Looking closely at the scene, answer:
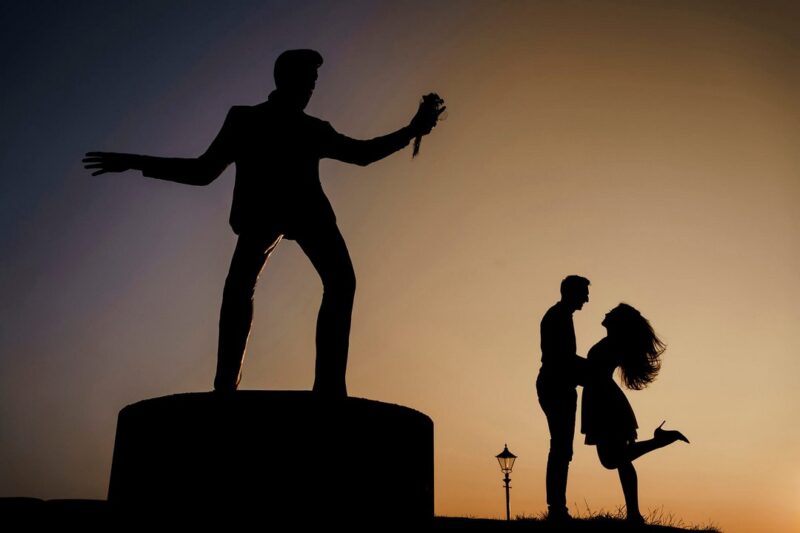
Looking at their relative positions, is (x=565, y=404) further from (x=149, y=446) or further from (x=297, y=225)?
(x=149, y=446)

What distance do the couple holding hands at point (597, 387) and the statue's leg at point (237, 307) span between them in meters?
2.96

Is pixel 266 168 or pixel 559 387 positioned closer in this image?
pixel 266 168

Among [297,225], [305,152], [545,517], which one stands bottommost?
[545,517]

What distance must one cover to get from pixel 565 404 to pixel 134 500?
3.83 metres

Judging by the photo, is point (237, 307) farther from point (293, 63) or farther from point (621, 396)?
point (621, 396)

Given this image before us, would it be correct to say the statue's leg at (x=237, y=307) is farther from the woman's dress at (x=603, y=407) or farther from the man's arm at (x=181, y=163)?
the woman's dress at (x=603, y=407)

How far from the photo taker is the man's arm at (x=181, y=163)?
4594 mm

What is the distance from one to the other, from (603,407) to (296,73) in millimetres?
4152

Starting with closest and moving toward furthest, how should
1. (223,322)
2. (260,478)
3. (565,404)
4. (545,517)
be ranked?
(260,478) → (223,322) → (565,404) → (545,517)

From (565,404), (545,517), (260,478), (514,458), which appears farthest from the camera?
(514,458)

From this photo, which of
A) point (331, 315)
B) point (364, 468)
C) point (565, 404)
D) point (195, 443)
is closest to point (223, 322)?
point (331, 315)

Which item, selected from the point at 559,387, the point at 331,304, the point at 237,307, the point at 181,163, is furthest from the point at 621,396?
the point at 181,163

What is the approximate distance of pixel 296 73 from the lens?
4797 mm

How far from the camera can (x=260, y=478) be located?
365 centimetres
